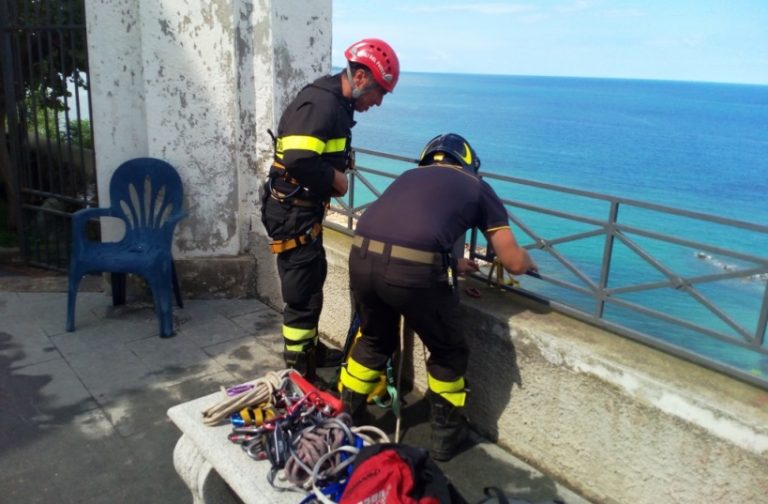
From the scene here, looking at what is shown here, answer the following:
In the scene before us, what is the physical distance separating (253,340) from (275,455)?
2451 mm

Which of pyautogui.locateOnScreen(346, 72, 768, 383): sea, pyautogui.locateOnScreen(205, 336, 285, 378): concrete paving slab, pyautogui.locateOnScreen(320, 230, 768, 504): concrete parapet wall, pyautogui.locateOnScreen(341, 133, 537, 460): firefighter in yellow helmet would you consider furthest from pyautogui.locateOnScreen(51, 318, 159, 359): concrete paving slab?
pyautogui.locateOnScreen(346, 72, 768, 383): sea

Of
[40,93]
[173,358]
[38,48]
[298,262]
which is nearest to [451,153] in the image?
[298,262]

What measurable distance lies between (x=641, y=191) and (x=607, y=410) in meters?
45.1

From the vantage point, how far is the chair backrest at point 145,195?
530cm

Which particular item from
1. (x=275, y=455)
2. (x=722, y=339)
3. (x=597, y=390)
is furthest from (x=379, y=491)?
(x=722, y=339)

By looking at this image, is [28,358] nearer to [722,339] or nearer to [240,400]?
[240,400]

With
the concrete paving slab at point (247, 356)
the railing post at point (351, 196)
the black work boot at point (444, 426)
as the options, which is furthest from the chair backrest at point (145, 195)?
the black work boot at point (444, 426)

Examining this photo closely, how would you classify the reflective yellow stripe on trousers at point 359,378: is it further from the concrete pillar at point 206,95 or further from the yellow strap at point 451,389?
the concrete pillar at point 206,95

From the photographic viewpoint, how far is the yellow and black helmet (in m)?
3.35

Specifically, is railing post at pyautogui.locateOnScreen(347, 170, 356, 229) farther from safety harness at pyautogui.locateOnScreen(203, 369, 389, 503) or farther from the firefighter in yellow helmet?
safety harness at pyautogui.locateOnScreen(203, 369, 389, 503)

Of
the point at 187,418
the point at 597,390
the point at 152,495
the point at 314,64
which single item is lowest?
the point at 152,495

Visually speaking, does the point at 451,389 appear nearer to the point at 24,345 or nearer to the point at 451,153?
the point at 451,153

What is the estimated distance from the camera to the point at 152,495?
10.4 ft

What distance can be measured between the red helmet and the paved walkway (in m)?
2.09
